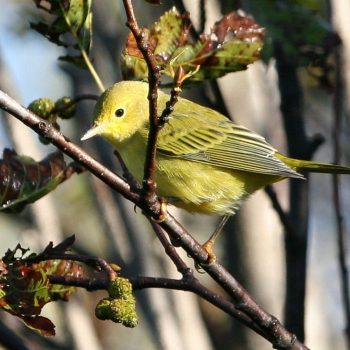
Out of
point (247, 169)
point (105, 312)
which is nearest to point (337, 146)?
point (247, 169)

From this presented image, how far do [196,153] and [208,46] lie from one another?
94 centimetres

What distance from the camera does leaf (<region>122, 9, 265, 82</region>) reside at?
3.71 meters

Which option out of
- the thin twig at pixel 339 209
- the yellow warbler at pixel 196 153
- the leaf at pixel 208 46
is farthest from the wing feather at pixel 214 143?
the leaf at pixel 208 46

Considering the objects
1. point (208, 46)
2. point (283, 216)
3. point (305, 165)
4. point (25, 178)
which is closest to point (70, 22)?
point (208, 46)

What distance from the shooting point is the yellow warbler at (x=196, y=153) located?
426 centimetres

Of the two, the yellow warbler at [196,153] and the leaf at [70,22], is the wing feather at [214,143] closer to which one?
the yellow warbler at [196,153]

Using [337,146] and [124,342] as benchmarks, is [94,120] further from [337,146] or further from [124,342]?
A: [124,342]

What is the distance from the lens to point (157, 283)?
2.91 meters

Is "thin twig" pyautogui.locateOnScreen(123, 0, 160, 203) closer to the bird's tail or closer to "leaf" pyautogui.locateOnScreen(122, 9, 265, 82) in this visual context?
"leaf" pyautogui.locateOnScreen(122, 9, 265, 82)

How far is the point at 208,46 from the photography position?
373 cm

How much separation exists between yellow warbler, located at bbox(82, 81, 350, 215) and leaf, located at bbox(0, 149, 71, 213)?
0.57m

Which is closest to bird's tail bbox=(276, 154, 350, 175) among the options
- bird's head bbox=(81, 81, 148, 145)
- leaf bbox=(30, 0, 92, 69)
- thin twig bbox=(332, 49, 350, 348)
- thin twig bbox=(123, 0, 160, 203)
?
thin twig bbox=(332, 49, 350, 348)

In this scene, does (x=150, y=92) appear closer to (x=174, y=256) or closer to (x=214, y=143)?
(x=174, y=256)

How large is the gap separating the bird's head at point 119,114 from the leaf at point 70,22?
53cm
